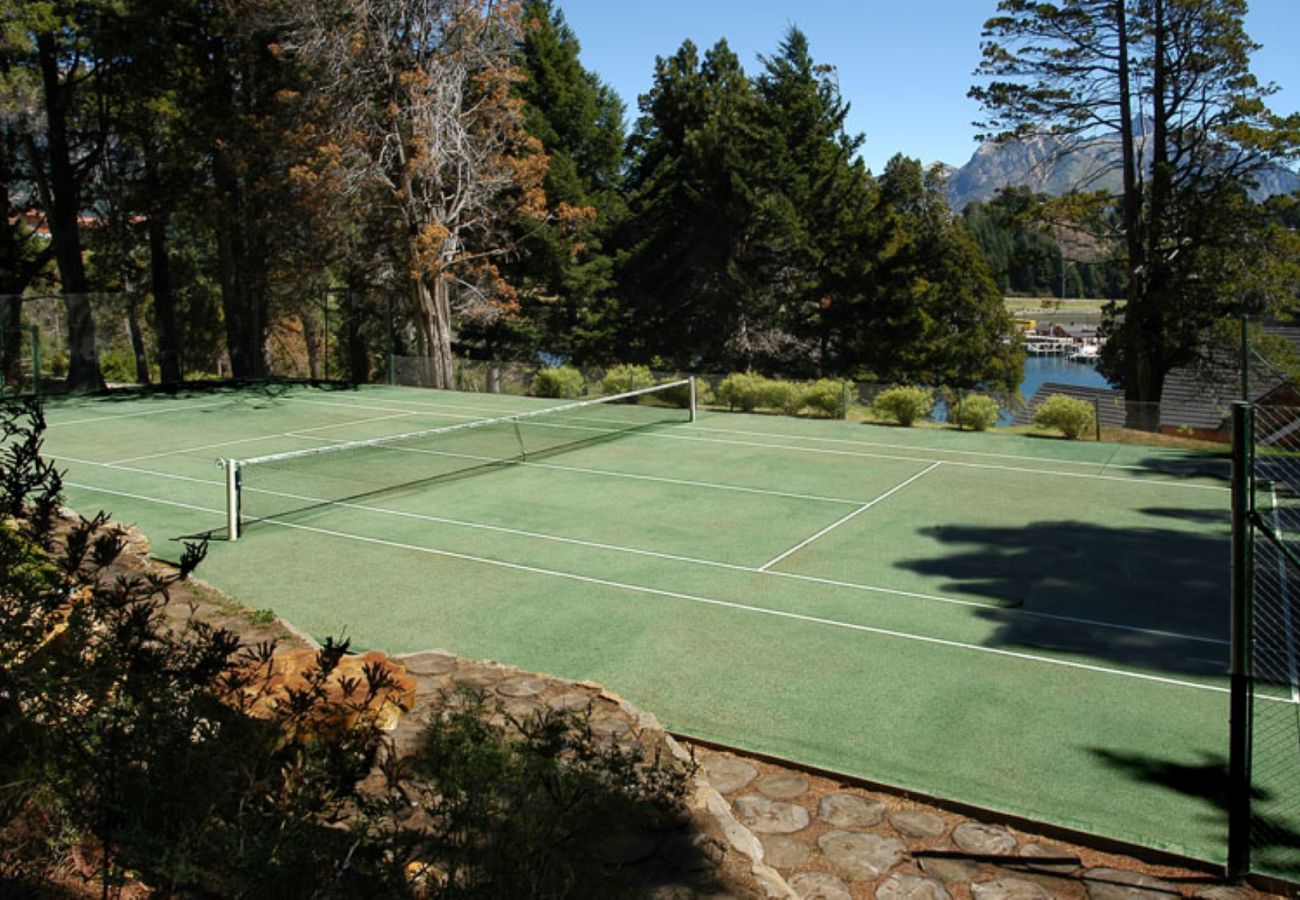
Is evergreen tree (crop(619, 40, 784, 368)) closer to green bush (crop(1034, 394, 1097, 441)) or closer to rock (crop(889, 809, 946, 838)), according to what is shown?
green bush (crop(1034, 394, 1097, 441))

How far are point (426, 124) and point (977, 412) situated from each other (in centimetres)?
1575

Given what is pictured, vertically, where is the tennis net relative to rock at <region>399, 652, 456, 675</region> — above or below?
above

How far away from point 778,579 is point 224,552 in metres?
6.45

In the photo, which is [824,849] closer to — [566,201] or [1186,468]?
[1186,468]

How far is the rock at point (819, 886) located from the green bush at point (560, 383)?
22359 mm

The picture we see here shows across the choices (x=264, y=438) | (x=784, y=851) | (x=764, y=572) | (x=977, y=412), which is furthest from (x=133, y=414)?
(x=784, y=851)

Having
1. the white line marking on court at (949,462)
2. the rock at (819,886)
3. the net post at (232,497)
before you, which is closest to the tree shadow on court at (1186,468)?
the white line marking on court at (949,462)

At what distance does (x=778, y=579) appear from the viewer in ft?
37.6

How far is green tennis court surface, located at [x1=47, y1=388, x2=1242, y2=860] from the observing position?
7.42 meters

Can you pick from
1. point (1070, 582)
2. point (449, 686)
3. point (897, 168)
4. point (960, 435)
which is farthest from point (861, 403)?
point (897, 168)

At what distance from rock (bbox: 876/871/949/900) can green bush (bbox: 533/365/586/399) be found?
2243 centimetres

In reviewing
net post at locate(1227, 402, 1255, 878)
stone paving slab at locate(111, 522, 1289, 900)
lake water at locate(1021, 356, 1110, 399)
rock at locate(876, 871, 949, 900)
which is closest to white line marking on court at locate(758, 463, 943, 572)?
stone paving slab at locate(111, 522, 1289, 900)

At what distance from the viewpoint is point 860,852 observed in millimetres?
5961

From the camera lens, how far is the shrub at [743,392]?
24641mm
